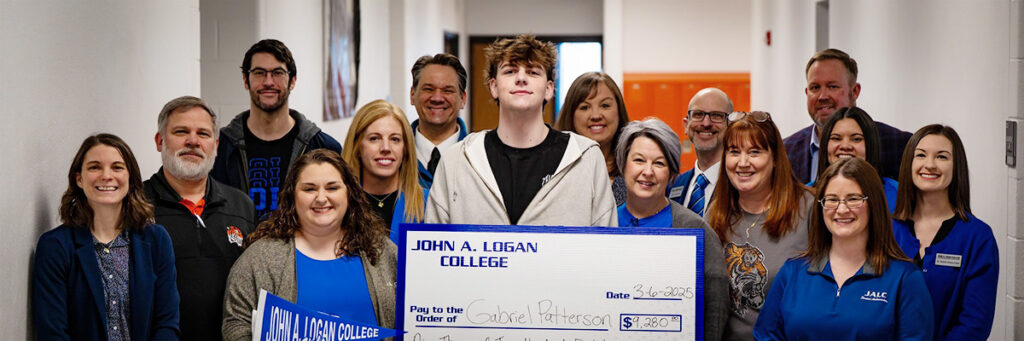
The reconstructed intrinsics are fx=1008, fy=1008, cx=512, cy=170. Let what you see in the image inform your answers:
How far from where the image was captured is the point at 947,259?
3.22 meters

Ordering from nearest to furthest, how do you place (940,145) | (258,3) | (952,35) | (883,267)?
(883,267) < (940,145) < (952,35) < (258,3)

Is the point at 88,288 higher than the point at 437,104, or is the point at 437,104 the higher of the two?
the point at 437,104

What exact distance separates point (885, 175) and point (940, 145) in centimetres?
71

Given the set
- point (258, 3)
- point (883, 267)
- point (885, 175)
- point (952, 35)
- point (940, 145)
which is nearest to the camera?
point (883, 267)

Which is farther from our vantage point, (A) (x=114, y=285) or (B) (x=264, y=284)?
(A) (x=114, y=285)

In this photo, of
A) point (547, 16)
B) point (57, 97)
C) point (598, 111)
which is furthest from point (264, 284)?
point (547, 16)

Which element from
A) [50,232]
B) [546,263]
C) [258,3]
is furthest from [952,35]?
[50,232]

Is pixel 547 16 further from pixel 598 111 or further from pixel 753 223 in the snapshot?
pixel 753 223

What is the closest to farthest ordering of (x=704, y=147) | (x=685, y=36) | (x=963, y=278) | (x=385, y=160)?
(x=963, y=278) → (x=385, y=160) → (x=704, y=147) → (x=685, y=36)

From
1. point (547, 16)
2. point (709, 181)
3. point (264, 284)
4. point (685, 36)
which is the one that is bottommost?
point (264, 284)

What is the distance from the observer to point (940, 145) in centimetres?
329

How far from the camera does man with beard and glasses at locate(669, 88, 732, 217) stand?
3857 millimetres

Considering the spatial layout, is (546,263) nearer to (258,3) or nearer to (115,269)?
(115,269)

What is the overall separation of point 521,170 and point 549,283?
1.08 ft
